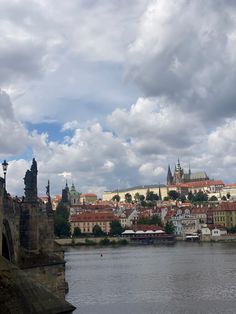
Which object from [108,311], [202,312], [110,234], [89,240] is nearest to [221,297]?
[202,312]

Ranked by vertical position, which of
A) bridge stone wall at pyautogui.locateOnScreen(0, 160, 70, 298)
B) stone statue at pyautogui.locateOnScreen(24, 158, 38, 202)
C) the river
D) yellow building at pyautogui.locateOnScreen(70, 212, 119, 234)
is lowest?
the river

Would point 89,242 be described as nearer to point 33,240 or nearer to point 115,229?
point 115,229

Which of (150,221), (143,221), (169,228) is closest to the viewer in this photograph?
(169,228)

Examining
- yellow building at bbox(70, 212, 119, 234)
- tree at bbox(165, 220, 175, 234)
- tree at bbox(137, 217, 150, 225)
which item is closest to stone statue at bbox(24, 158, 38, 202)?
tree at bbox(165, 220, 175, 234)

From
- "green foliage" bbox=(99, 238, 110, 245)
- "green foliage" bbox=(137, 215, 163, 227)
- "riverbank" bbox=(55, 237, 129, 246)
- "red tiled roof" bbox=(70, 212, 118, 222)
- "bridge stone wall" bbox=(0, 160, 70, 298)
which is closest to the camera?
"bridge stone wall" bbox=(0, 160, 70, 298)

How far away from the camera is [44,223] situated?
40344 mm

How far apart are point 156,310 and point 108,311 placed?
3447 mm

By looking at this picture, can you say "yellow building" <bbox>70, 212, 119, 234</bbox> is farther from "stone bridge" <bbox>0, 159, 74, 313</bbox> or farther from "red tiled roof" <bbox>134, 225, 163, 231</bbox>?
"stone bridge" <bbox>0, 159, 74, 313</bbox>

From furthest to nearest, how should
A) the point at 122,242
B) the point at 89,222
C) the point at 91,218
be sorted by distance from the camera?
the point at 91,218, the point at 89,222, the point at 122,242

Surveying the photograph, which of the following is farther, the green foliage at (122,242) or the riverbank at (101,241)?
the green foliage at (122,242)

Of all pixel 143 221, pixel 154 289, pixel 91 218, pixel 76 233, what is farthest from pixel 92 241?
pixel 154 289

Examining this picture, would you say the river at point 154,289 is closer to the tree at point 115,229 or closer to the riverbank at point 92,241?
the riverbank at point 92,241

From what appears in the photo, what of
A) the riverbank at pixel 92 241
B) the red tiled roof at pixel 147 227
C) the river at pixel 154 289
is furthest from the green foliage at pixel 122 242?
the river at pixel 154 289

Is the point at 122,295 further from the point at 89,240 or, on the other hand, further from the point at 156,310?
the point at 89,240
